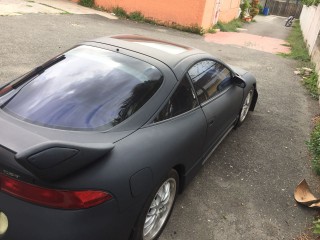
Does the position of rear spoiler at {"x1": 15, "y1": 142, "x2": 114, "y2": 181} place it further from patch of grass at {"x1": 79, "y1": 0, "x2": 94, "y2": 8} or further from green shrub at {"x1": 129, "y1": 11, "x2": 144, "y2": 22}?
patch of grass at {"x1": 79, "y1": 0, "x2": 94, "y2": 8}

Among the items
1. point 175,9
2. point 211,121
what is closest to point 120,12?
point 175,9

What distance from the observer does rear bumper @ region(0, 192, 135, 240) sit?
5.98 ft

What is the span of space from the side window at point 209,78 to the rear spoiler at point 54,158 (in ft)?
5.36

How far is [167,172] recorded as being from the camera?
2508mm

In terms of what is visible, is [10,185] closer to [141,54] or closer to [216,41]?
[141,54]

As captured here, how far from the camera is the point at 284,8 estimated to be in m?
37.3

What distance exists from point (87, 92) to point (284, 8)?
132 ft

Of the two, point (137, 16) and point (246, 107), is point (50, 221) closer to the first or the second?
point (246, 107)

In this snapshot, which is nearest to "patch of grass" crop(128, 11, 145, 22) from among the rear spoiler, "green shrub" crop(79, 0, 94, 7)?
"green shrub" crop(79, 0, 94, 7)

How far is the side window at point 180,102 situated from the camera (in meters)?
2.66

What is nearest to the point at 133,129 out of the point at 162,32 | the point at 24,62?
the point at 24,62

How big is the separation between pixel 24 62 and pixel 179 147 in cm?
528

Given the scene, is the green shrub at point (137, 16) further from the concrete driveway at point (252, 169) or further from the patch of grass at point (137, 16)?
the concrete driveway at point (252, 169)

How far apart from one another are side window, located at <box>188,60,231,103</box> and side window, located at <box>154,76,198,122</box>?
156 mm
